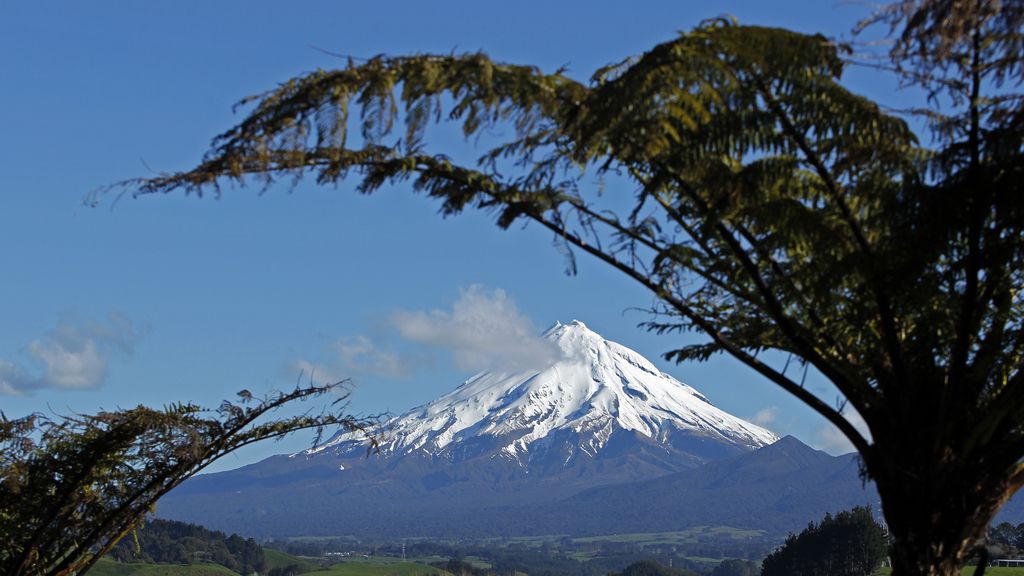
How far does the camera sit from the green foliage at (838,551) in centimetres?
6378

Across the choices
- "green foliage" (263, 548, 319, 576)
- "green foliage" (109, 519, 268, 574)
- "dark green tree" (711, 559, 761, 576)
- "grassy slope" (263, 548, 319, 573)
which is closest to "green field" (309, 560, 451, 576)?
"green foliage" (263, 548, 319, 576)

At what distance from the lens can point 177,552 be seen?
368 feet

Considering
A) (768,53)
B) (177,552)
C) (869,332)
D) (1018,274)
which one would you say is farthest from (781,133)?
(177,552)

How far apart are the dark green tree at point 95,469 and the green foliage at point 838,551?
57.2 meters

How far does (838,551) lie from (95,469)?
194 ft

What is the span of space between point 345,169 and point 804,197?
103 inches

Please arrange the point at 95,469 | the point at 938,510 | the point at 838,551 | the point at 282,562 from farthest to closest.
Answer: the point at 282,562 → the point at 838,551 → the point at 95,469 → the point at 938,510

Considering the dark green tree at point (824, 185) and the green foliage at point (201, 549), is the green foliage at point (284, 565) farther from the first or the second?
the dark green tree at point (824, 185)

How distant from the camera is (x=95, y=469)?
10711 mm

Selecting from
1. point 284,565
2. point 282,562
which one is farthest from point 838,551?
point 282,562

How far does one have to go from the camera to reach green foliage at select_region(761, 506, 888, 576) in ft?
→ 209

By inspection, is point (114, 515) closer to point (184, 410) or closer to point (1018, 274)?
point (184, 410)

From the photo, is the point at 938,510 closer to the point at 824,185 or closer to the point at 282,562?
the point at 824,185

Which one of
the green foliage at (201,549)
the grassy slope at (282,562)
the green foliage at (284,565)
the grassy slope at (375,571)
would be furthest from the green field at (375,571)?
the green foliage at (201,549)
